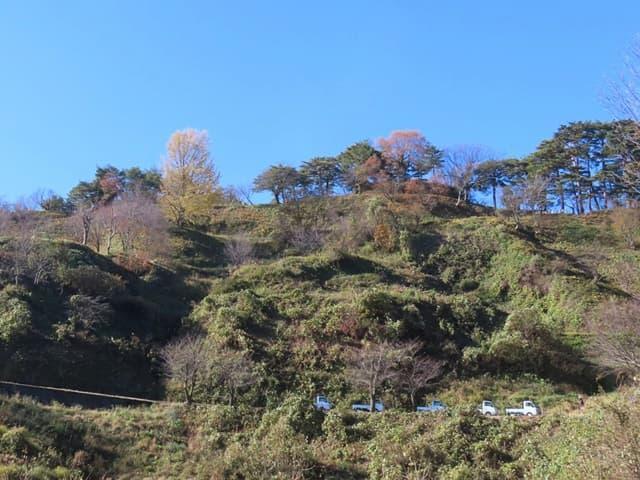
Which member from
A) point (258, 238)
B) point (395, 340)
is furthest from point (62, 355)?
point (258, 238)

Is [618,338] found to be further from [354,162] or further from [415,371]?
[354,162]

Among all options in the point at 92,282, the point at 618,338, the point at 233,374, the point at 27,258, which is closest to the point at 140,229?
the point at 92,282

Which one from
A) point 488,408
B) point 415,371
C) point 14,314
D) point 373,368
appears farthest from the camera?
point 14,314

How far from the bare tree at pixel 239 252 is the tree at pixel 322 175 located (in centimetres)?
1627

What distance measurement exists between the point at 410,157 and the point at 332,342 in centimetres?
3211

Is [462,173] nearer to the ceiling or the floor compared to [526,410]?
nearer to the ceiling

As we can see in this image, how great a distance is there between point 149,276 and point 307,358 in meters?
13.2

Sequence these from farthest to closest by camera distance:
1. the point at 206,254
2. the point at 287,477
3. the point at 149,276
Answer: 1. the point at 206,254
2. the point at 149,276
3. the point at 287,477

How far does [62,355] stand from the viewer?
2067 centimetres

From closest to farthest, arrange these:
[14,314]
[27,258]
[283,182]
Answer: [14,314]
[27,258]
[283,182]

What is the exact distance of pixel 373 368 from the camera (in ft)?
62.7

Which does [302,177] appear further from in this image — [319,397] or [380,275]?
[319,397]

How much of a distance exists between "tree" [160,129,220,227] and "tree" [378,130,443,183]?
17.8 m

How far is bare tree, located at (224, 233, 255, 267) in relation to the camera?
116 ft
